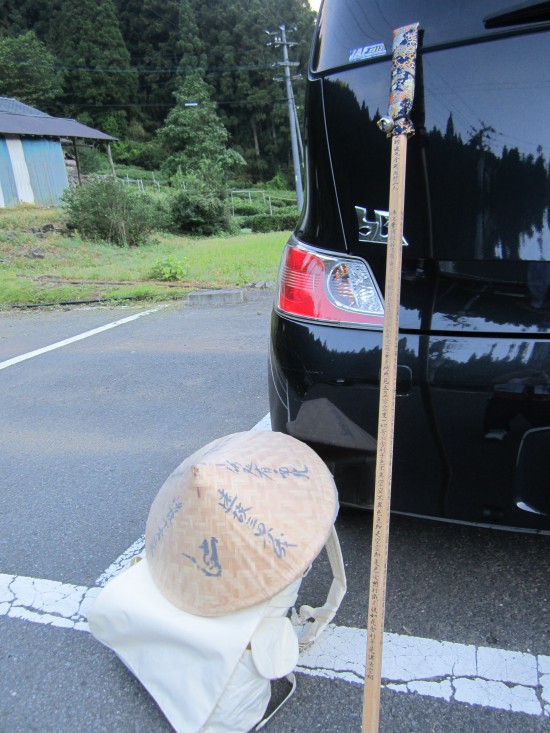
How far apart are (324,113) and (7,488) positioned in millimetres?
2507

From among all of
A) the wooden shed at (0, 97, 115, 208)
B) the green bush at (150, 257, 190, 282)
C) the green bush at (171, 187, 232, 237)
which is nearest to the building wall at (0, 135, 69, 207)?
the wooden shed at (0, 97, 115, 208)

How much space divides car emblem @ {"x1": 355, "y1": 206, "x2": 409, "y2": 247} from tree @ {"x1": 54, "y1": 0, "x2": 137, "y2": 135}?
61.1 metres

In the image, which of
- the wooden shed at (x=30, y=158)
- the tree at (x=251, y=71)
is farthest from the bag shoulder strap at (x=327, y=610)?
the tree at (x=251, y=71)

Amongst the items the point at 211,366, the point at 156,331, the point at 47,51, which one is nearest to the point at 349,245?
the point at 211,366

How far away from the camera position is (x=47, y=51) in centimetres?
5322

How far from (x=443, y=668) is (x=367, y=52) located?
6.00 ft

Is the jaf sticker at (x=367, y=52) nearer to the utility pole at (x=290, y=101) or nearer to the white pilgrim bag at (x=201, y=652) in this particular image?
the white pilgrim bag at (x=201, y=652)

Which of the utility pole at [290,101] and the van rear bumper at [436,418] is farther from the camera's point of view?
the utility pole at [290,101]

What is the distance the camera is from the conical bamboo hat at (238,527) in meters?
1.42

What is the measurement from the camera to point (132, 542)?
2.40m

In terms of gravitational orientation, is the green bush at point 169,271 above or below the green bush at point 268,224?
above

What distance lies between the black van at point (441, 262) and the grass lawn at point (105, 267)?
6482 millimetres

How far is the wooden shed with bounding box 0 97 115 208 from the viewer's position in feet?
77.9

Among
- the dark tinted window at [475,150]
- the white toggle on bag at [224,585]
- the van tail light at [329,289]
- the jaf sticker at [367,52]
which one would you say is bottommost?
the white toggle on bag at [224,585]
